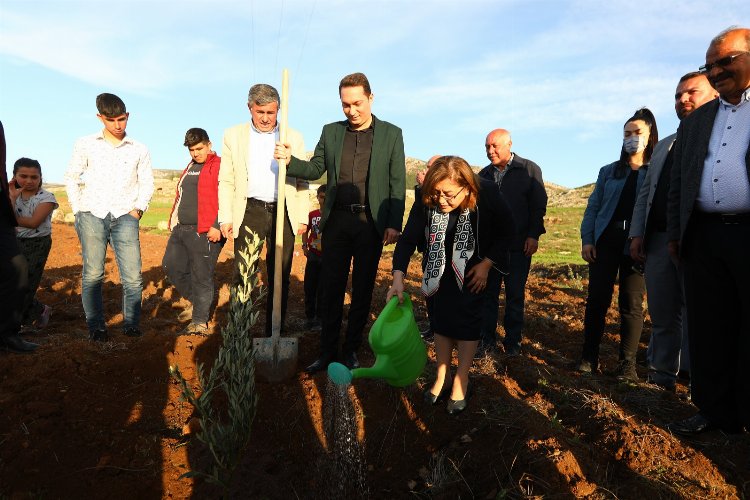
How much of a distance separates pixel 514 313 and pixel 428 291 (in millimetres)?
1702

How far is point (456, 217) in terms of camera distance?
2.93 meters

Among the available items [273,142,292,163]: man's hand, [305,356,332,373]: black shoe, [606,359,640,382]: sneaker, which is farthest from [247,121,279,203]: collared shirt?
[606,359,640,382]: sneaker

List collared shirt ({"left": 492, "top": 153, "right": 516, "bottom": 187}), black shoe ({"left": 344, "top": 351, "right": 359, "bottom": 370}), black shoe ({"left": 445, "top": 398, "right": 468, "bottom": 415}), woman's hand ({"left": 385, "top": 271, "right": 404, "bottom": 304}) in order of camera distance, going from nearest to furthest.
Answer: woman's hand ({"left": 385, "top": 271, "right": 404, "bottom": 304}) < black shoe ({"left": 445, "top": 398, "right": 468, "bottom": 415}) < black shoe ({"left": 344, "top": 351, "right": 359, "bottom": 370}) < collared shirt ({"left": 492, "top": 153, "right": 516, "bottom": 187})

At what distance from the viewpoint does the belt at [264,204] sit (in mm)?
3941

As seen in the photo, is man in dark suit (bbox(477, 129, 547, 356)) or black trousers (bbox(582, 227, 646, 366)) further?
man in dark suit (bbox(477, 129, 547, 356))

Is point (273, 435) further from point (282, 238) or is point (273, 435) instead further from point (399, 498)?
point (282, 238)

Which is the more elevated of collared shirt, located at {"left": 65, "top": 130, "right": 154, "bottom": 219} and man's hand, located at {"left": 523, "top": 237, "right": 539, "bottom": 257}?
collared shirt, located at {"left": 65, "top": 130, "right": 154, "bottom": 219}

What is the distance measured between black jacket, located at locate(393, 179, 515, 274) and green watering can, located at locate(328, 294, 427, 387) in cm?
39

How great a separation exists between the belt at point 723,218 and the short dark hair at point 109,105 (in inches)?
166

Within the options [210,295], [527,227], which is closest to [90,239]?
[210,295]

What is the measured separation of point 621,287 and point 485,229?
5.17ft

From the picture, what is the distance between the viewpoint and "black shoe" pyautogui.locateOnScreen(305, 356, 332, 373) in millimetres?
3609

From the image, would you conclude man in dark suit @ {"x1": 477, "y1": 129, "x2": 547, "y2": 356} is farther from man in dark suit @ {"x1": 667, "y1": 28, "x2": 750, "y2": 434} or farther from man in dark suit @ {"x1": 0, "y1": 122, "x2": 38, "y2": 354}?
man in dark suit @ {"x1": 0, "y1": 122, "x2": 38, "y2": 354}

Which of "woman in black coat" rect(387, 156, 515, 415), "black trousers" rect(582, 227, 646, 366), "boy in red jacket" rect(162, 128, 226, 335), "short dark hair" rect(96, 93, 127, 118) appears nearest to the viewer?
"woman in black coat" rect(387, 156, 515, 415)
